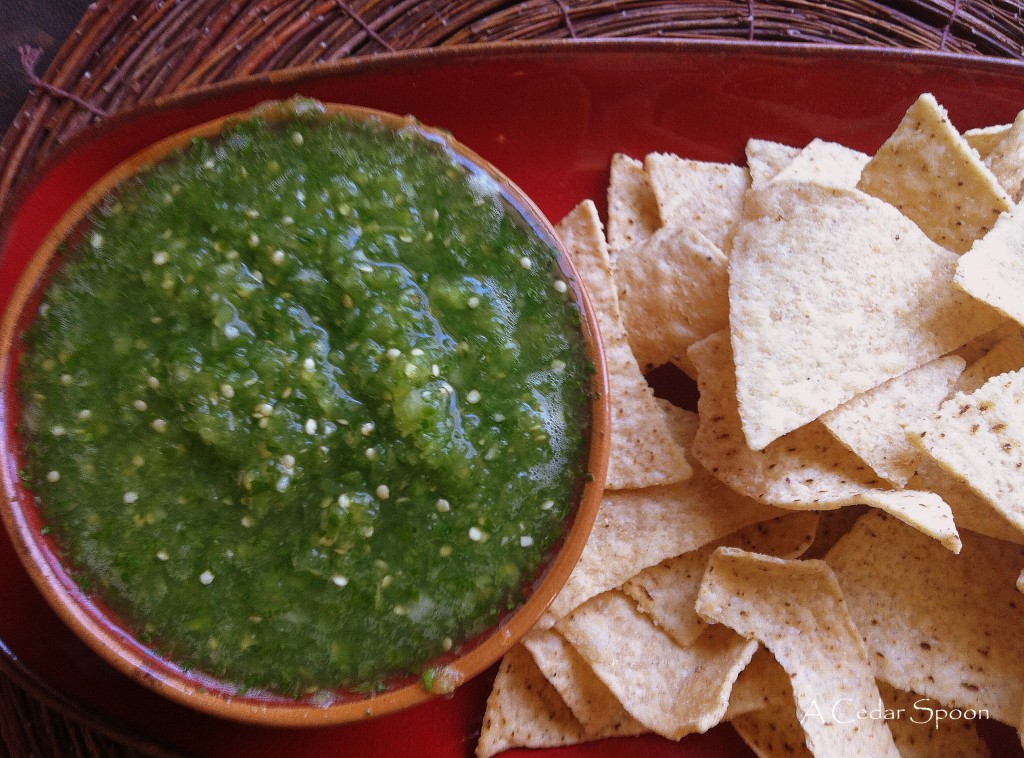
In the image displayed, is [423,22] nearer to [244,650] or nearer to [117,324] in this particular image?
[117,324]

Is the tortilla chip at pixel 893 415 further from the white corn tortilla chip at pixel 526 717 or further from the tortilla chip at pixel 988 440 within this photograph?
the white corn tortilla chip at pixel 526 717

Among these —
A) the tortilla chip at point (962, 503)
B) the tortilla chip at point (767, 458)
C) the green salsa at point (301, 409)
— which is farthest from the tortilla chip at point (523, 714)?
the tortilla chip at point (962, 503)

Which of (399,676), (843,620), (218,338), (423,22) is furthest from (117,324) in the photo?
(843,620)

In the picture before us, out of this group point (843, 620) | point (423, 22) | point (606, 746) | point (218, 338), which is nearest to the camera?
point (218, 338)

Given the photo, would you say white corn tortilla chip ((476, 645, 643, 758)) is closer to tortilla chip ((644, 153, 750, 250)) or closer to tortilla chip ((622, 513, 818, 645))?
tortilla chip ((622, 513, 818, 645))

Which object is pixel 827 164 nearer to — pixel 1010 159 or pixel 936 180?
pixel 936 180

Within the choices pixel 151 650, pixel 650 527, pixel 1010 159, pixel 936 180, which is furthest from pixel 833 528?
pixel 151 650
